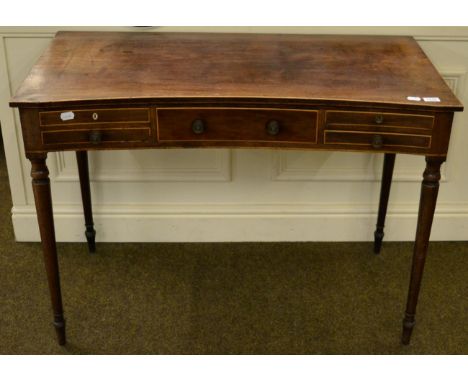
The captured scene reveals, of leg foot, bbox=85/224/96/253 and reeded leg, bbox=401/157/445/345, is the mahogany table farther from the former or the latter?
leg foot, bbox=85/224/96/253

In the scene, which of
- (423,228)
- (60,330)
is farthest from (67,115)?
(423,228)

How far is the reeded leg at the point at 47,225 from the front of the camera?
2088 millimetres

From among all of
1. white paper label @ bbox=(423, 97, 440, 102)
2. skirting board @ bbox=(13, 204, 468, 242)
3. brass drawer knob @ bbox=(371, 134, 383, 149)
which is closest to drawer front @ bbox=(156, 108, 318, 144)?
brass drawer knob @ bbox=(371, 134, 383, 149)

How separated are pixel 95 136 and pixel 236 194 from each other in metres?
0.90

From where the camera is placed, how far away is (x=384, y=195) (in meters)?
2.74

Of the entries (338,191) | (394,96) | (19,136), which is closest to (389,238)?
(338,191)

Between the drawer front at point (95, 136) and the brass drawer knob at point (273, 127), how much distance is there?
34 cm

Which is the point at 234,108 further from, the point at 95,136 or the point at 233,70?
the point at 95,136

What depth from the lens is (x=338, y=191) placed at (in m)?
2.84

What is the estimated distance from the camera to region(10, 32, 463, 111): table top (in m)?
2.01

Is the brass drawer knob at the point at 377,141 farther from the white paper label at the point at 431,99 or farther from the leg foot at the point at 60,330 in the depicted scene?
the leg foot at the point at 60,330

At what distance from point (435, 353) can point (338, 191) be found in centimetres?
75

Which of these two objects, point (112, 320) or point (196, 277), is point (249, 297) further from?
point (112, 320)

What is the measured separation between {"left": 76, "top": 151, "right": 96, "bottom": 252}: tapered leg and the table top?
1.50 feet
